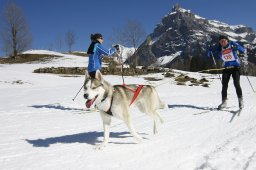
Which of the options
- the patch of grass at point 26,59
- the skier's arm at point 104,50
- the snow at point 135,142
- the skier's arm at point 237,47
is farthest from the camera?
the patch of grass at point 26,59

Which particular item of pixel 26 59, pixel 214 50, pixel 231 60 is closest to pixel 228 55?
pixel 231 60

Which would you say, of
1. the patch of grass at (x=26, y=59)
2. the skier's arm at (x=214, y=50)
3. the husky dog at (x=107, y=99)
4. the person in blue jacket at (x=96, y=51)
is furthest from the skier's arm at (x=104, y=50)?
the patch of grass at (x=26, y=59)

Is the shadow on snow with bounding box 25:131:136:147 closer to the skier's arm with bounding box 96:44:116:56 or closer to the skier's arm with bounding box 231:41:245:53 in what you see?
the skier's arm with bounding box 96:44:116:56

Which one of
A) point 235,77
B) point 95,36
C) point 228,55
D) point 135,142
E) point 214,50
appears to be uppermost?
point 95,36

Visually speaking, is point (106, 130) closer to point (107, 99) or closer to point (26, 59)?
point (107, 99)

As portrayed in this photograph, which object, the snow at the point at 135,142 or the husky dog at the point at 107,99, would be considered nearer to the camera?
the snow at the point at 135,142

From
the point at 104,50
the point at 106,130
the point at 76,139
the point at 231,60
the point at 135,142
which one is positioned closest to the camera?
the point at 106,130

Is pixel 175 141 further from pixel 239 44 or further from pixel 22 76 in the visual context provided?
pixel 22 76

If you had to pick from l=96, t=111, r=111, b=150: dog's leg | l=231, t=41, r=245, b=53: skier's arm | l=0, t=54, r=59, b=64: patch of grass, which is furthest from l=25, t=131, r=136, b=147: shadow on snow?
l=0, t=54, r=59, b=64: patch of grass

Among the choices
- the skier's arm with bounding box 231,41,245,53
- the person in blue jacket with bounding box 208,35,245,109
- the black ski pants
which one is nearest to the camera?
the skier's arm with bounding box 231,41,245,53

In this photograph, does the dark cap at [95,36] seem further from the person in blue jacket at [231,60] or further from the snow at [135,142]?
Result: the person in blue jacket at [231,60]

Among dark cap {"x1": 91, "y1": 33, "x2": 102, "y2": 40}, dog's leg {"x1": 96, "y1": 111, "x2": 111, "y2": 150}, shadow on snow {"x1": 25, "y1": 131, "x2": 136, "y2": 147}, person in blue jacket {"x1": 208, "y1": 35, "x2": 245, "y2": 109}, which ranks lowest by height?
shadow on snow {"x1": 25, "y1": 131, "x2": 136, "y2": 147}

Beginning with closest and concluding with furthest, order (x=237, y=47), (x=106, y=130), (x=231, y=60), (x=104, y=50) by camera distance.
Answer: (x=106, y=130) → (x=104, y=50) → (x=237, y=47) → (x=231, y=60)

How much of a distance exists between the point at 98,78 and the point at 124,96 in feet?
2.50
